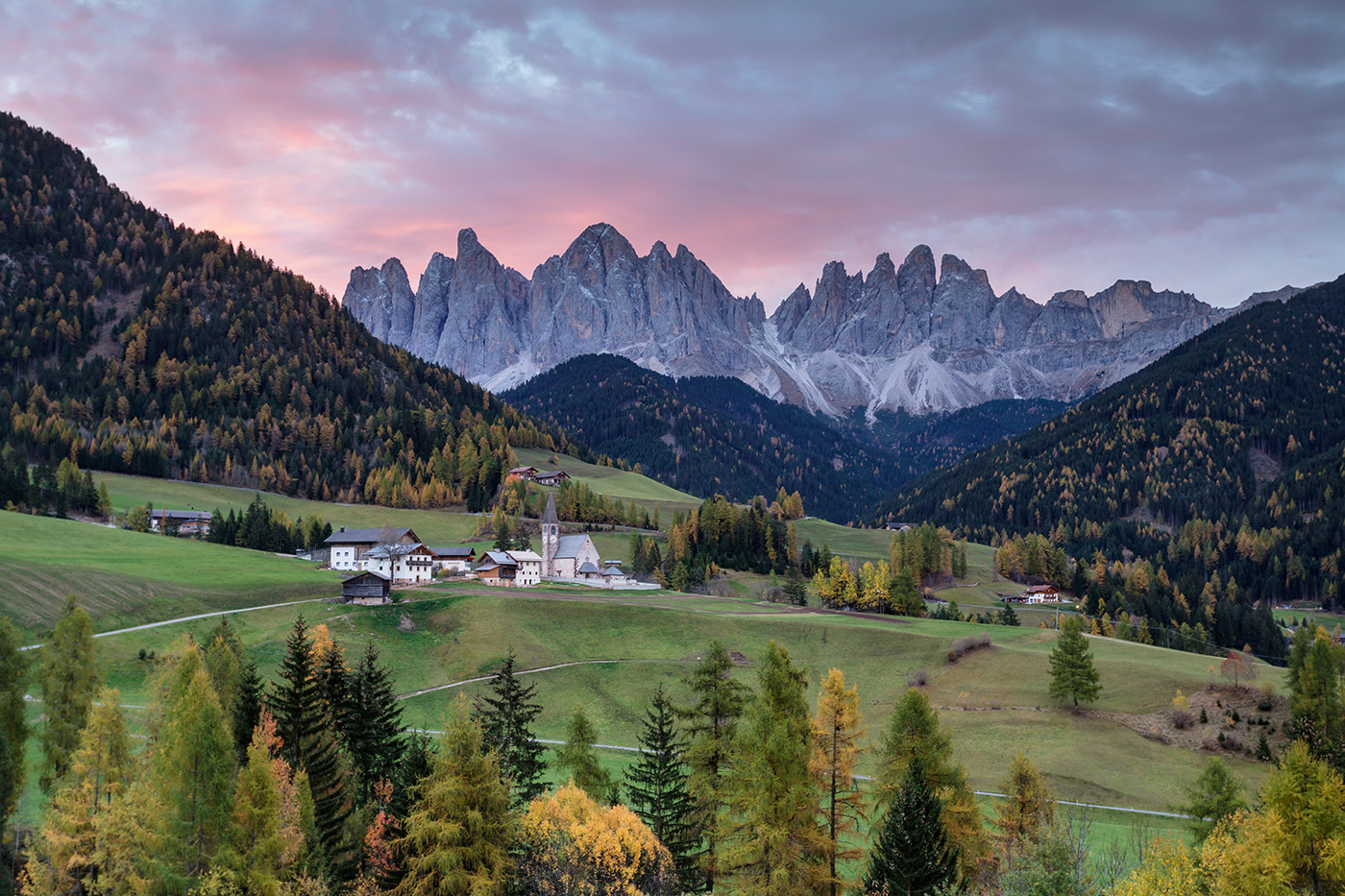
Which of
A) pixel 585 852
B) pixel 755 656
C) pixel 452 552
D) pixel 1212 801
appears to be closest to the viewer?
pixel 585 852

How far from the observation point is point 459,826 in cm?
3412

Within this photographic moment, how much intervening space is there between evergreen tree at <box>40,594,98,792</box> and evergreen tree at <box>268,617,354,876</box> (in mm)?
10115

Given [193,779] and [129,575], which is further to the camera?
[129,575]

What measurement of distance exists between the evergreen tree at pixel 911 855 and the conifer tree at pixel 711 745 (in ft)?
24.3

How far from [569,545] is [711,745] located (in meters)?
91.8

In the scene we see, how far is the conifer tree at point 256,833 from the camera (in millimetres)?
33750

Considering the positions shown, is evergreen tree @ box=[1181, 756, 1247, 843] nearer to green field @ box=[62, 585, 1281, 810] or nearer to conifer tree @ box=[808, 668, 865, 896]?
green field @ box=[62, 585, 1281, 810]

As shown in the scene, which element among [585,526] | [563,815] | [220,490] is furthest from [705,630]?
[220,490]

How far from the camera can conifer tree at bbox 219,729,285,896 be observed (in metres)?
33.8

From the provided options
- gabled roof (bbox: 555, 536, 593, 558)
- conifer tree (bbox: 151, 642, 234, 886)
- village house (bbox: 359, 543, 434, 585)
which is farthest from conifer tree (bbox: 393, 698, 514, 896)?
gabled roof (bbox: 555, 536, 593, 558)

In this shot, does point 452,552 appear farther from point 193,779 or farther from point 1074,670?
point 193,779

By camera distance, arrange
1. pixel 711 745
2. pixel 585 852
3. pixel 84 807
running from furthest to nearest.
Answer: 1. pixel 711 745
2. pixel 84 807
3. pixel 585 852

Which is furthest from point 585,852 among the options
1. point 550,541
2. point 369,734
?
point 550,541

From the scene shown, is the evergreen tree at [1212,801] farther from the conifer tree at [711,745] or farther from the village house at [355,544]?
the village house at [355,544]
